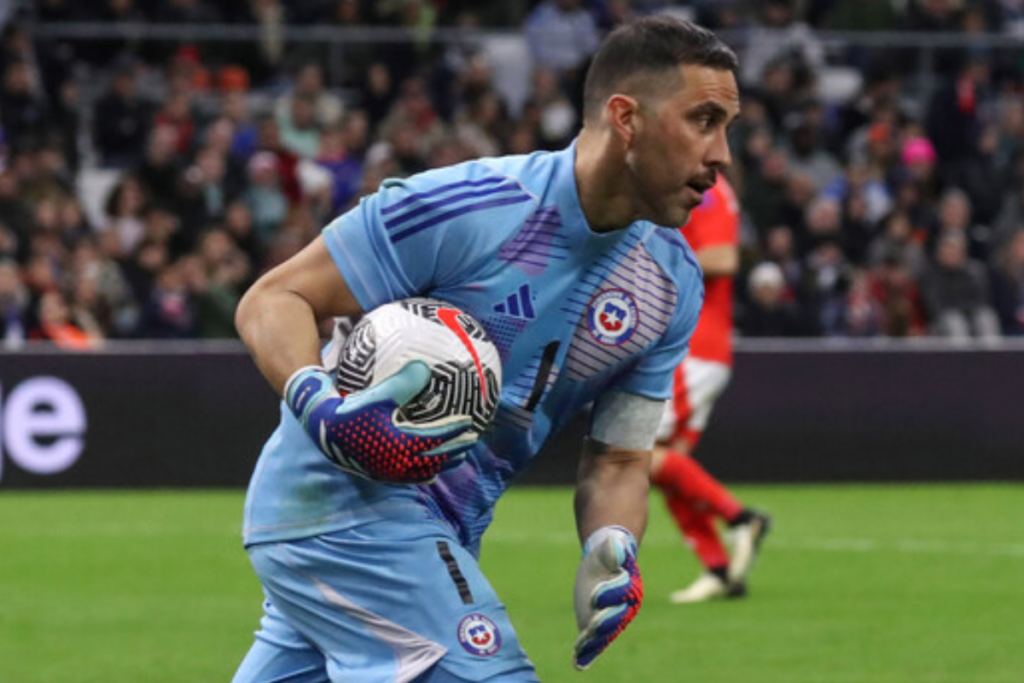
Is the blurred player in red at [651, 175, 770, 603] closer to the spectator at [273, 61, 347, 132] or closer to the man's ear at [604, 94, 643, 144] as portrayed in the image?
the man's ear at [604, 94, 643, 144]

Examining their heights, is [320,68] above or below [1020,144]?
above

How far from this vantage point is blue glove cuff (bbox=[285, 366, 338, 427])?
4.30 meters

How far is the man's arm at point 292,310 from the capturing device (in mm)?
4477

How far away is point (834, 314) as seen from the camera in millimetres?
19016

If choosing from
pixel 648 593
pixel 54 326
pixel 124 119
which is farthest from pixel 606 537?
pixel 124 119

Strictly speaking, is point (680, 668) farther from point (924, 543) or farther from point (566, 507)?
point (566, 507)

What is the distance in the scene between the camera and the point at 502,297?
186 inches

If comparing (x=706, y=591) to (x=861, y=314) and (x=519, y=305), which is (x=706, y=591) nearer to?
(x=519, y=305)

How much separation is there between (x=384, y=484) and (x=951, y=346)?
523 inches

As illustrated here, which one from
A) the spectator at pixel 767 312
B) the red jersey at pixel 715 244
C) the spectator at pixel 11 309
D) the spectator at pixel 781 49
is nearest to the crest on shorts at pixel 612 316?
the red jersey at pixel 715 244

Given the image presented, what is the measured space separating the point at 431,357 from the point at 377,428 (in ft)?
0.65

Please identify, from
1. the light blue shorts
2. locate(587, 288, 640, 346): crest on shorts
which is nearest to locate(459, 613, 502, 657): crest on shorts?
the light blue shorts

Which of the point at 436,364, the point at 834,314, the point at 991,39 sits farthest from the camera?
the point at 991,39

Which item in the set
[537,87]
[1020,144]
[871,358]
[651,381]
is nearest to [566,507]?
[871,358]
